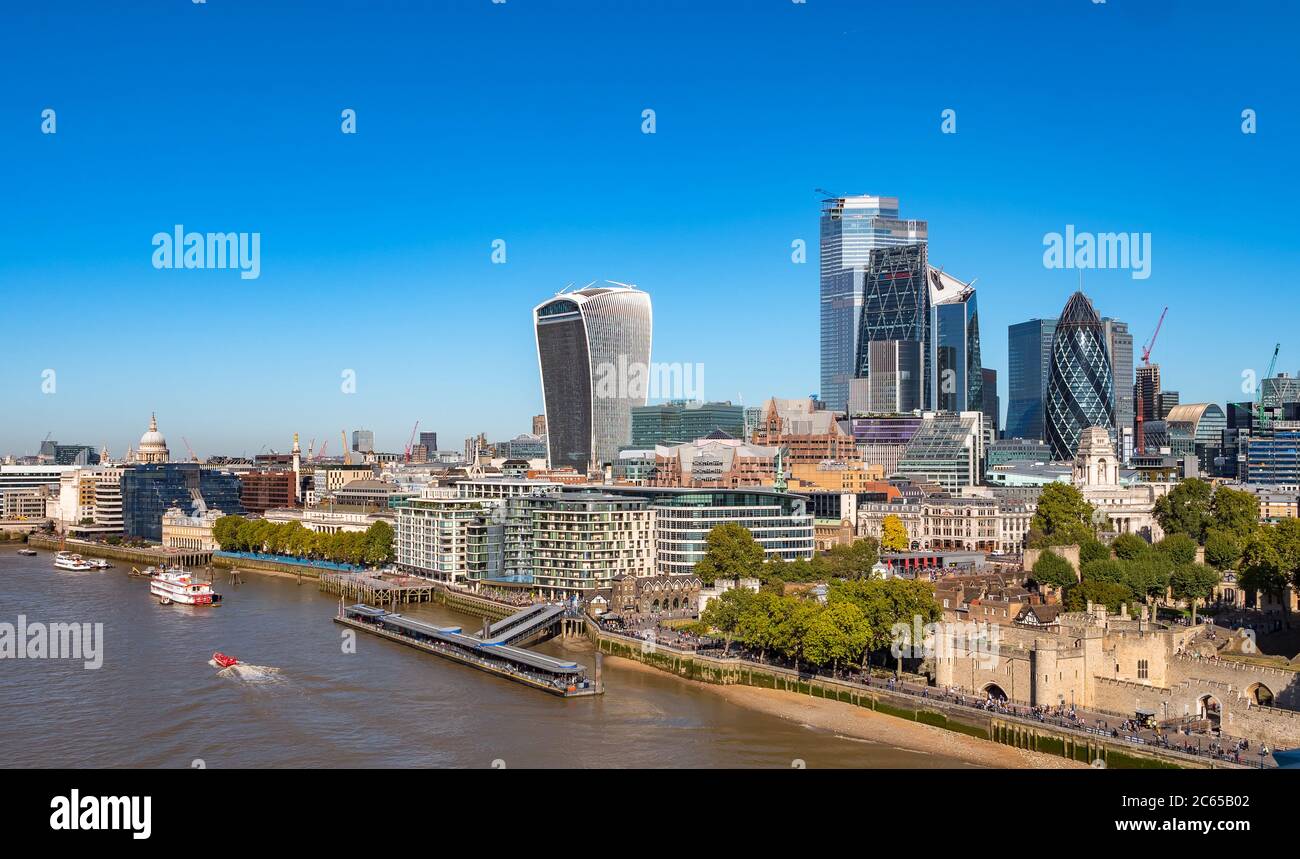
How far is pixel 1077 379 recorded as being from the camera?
6344 inches

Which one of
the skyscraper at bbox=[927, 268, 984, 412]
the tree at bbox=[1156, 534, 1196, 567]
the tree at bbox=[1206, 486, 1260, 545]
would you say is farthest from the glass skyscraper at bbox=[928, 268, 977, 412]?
the tree at bbox=[1156, 534, 1196, 567]

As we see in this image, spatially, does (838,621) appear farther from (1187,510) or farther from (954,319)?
(954,319)

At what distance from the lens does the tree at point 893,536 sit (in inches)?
3317

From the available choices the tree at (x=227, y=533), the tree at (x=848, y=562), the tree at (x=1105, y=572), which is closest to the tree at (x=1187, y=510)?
the tree at (x=848, y=562)

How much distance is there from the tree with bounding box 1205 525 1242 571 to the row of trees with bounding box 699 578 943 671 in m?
21.6

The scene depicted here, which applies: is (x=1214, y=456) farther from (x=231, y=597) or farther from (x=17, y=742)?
(x=17, y=742)

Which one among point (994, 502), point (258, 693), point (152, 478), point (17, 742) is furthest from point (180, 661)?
point (152, 478)

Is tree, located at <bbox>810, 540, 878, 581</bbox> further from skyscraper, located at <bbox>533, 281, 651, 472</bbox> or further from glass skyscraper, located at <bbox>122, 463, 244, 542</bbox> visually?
skyscraper, located at <bbox>533, 281, 651, 472</bbox>

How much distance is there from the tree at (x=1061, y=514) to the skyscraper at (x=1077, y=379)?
96.7 meters

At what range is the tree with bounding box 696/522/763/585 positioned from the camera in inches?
2286

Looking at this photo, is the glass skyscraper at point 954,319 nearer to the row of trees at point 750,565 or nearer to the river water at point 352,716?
the row of trees at point 750,565
